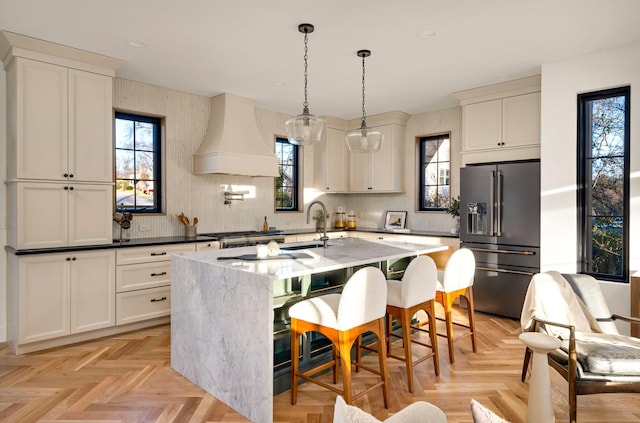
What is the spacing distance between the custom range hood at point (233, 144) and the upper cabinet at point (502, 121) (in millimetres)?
2543

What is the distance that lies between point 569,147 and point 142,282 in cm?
452

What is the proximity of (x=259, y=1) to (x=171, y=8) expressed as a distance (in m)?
0.66

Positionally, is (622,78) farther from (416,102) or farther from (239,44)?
(239,44)

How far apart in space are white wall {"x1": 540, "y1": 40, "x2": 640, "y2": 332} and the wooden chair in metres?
1.20

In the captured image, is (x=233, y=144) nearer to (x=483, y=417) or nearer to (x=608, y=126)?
(x=608, y=126)

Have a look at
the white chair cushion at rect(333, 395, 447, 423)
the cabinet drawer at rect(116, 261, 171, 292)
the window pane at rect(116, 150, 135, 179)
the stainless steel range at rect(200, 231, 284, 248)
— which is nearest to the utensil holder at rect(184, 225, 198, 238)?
the stainless steel range at rect(200, 231, 284, 248)

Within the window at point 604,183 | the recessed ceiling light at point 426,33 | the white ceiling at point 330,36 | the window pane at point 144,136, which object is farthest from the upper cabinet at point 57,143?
the window at point 604,183

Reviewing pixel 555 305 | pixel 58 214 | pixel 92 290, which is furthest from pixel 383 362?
pixel 58 214

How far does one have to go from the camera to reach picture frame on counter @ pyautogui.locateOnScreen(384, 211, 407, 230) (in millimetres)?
6203

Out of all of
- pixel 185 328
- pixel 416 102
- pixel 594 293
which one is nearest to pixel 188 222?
pixel 185 328

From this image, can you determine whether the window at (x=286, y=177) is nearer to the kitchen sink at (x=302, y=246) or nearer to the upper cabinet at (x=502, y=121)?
the kitchen sink at (x=302, y=246)

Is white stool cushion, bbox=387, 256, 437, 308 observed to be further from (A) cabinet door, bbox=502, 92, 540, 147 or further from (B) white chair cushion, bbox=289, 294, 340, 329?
(A) cabinet door, bbox=502, 92, 540, 147

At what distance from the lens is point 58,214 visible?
3656 mm

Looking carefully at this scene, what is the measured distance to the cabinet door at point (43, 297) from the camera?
342cm
